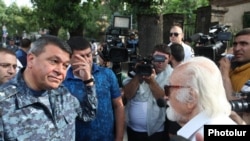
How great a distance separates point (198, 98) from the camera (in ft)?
6.35

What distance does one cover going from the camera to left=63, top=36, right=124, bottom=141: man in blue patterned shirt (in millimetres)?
2916

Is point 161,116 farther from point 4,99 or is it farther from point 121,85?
point 4,99

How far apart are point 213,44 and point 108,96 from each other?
1.06 m

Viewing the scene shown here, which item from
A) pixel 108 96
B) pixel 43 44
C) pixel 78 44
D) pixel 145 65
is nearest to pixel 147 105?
pixel 145 65

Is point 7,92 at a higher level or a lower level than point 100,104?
higher

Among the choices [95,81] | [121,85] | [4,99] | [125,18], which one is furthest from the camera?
[125,18]

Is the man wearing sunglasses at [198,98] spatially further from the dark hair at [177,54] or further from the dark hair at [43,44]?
the dark hair at [177,54]

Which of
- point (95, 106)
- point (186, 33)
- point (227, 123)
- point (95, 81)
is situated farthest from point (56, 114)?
point (186, 33)

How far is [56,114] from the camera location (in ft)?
7.43

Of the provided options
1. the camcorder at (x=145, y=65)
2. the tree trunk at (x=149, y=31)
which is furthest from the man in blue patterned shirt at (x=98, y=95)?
the tree trunk at (x=149, y=31)

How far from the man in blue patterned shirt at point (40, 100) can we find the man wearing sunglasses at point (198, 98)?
28.6 inches

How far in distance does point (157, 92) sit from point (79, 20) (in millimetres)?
9700

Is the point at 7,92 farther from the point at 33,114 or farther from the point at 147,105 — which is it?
the point at 147,105

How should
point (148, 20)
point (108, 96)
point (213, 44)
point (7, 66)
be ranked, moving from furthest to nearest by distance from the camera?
point (148, 20) → point (7, 66) → point (213, 44) → point (108, 96)
